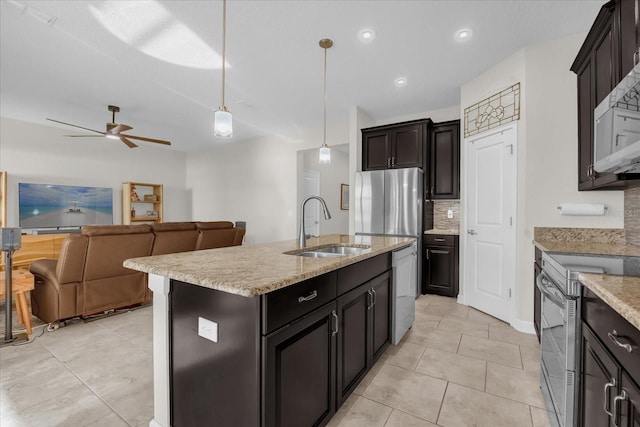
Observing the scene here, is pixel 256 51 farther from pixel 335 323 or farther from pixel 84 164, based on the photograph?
pixel 84 164

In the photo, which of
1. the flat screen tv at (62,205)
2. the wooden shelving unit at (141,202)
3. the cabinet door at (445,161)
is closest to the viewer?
the cabinet door at (445,161)

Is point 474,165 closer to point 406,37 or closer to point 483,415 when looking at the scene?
point 406,37

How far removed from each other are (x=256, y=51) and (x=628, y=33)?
281 centimetres

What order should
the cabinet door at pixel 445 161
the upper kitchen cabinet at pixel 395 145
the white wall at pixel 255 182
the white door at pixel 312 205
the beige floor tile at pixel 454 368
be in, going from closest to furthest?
the beige floor tile at pixel 454 368
the cabinet door at pixel 445 161
the upper kitchen cabinet at pixel 395 145
the white wall at pixel 255 182
the white door at pixel 312 205

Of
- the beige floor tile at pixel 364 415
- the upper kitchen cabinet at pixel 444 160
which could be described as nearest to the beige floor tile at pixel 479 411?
the beige floor tile at pixel 364 415

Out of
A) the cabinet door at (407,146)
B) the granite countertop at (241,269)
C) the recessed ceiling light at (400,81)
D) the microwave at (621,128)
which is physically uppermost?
the recessed ceiling light at (400,81)

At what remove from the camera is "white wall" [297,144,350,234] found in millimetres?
6770

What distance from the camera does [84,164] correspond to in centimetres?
579

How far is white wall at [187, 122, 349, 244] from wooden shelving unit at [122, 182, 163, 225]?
87cm

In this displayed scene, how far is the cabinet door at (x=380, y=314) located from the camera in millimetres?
2031

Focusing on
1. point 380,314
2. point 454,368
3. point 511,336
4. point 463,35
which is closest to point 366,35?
point 463,35

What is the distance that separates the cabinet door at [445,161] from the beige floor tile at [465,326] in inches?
64.9

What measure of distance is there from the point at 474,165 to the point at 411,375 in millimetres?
2480

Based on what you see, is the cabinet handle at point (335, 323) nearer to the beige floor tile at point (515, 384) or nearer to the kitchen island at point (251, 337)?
the kitchen island at point (251, 337)
